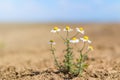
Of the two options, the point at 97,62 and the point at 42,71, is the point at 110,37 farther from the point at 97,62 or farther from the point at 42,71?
the point at 42,71

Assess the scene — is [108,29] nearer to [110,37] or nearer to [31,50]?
[110,37]

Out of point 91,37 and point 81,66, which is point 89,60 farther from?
point 91,37

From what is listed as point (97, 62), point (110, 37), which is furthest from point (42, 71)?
point (110, 37)

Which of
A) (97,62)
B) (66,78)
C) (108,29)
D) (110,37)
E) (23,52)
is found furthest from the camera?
(108,29)

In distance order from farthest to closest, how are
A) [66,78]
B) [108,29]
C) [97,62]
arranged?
[108,29], [97,62], [66,78]

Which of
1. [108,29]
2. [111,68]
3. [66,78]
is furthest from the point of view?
[108,29]

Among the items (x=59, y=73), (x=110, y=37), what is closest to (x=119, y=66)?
(x=59, y=73)

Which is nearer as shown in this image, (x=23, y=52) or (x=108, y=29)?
(x=23, y=52)

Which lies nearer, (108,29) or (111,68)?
(111,68)

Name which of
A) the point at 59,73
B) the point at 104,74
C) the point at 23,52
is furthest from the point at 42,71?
the point at 23,52

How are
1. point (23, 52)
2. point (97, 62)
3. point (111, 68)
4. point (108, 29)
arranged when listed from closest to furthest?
point (111, 68), point (97, 62), point (23, 52), point (108, 29)
